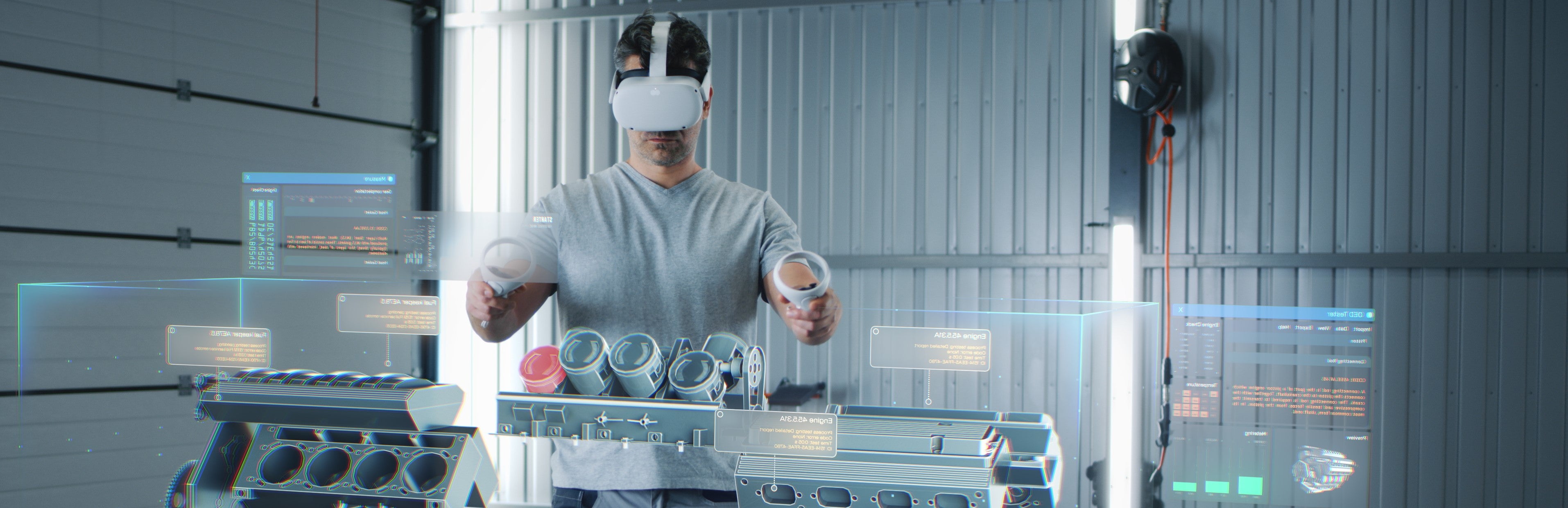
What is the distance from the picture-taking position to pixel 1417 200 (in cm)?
352

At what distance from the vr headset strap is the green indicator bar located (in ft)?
11.3

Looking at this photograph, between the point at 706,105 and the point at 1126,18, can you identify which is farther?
the point at 1126,18

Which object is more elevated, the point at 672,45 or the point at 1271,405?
the point at 672,45

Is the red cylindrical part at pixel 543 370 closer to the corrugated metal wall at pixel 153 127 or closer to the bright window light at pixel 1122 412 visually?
the bright window light at pixel 1122 412

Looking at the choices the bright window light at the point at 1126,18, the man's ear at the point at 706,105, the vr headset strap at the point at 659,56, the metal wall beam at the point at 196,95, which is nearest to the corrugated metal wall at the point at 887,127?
the bright window light at the point at 1126,18

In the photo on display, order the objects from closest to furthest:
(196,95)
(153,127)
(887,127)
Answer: (153,127) < (196,95) < (887,127)

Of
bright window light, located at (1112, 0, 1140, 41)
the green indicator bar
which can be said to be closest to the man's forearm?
bright window light, located at (1112, 0, 1140, 41)

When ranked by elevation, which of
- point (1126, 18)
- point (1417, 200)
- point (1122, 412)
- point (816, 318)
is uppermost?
point (1126, 18)

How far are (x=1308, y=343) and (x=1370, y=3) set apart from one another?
1561 mm

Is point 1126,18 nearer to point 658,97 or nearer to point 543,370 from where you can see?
point 658,97

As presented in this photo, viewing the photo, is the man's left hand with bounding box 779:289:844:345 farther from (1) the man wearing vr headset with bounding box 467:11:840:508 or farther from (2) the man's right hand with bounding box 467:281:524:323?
(2) the man's right hand with bounding box 467:281:524:323

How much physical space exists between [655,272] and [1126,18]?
289 centimetres

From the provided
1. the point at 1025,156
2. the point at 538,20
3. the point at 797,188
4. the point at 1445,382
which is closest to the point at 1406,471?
the point at 1445,382

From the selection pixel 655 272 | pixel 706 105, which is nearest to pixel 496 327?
pixel 655 272
